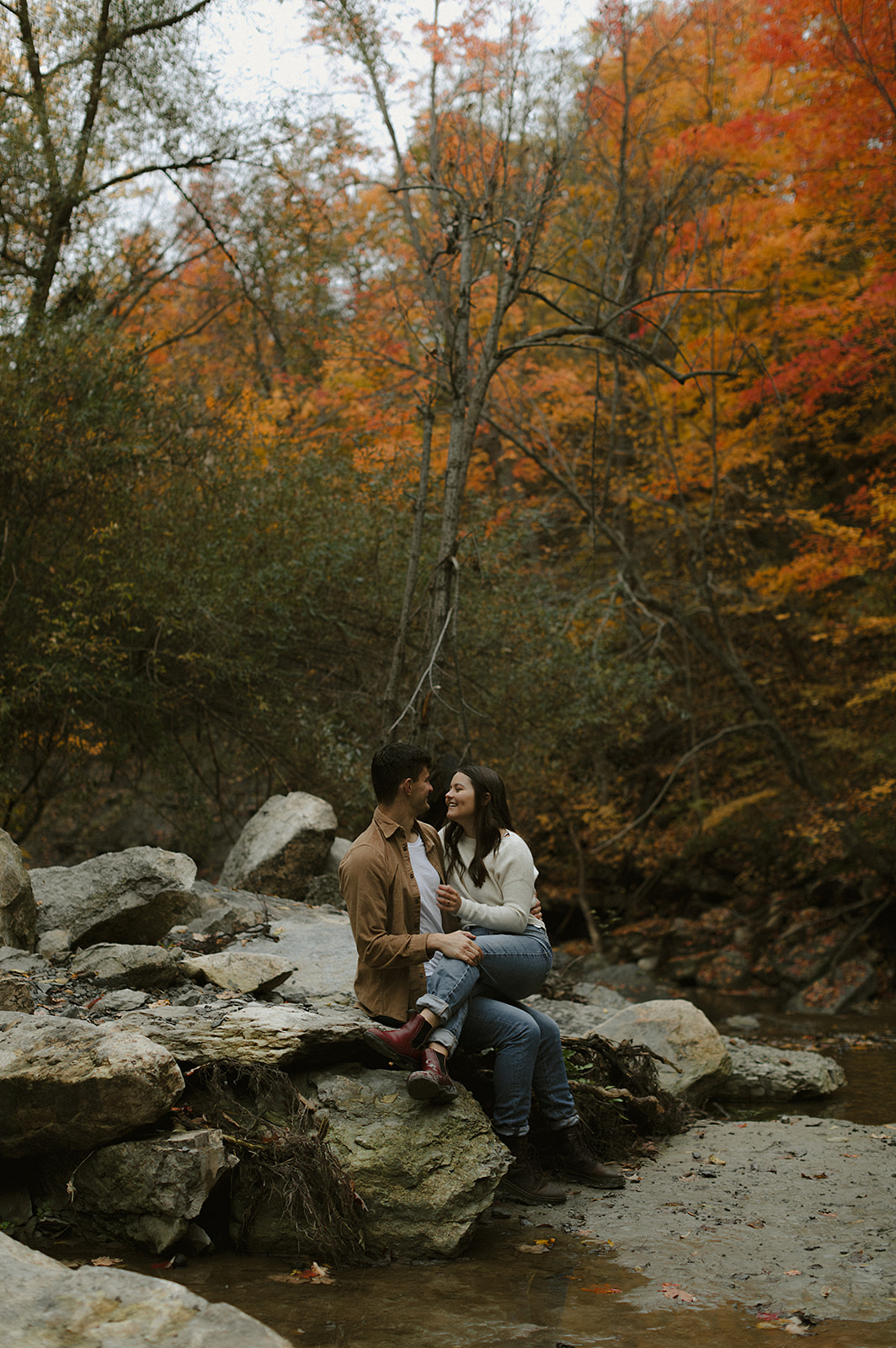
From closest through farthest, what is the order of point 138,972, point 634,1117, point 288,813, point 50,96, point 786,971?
point 138,972 < point 634,1117 < point 288,813 < point 50,96 < point 786,971

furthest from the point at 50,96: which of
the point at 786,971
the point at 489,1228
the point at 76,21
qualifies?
the point at 786,971

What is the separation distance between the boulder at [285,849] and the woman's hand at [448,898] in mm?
3505

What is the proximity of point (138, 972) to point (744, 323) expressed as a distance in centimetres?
1070

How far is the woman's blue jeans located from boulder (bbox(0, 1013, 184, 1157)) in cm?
103

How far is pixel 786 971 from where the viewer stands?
1172cm

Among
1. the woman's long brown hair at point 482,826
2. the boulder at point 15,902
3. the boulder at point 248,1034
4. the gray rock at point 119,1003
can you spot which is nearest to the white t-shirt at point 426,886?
the woman's long brown hair at point 482,826

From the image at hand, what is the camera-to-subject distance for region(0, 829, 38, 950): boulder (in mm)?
4832

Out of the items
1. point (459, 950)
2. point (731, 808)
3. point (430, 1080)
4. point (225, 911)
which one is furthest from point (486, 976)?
point (731, 808)

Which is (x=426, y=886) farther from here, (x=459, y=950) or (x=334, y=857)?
(x=334, y=857)

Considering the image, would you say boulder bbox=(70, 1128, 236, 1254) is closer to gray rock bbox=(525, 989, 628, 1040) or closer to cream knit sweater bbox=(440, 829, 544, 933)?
cream knit sweater bbox=(440, 829, 544, 933)

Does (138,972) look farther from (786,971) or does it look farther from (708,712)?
(708,712)

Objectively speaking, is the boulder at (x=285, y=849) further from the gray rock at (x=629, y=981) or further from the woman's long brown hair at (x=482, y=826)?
Result: the gray rock at (x=629, y=981)

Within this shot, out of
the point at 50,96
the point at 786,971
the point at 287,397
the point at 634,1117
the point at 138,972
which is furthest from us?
the point at 287,397

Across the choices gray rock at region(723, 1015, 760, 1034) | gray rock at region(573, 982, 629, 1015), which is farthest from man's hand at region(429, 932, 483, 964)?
gray rock at region(723, 1015, 760, 1034)
